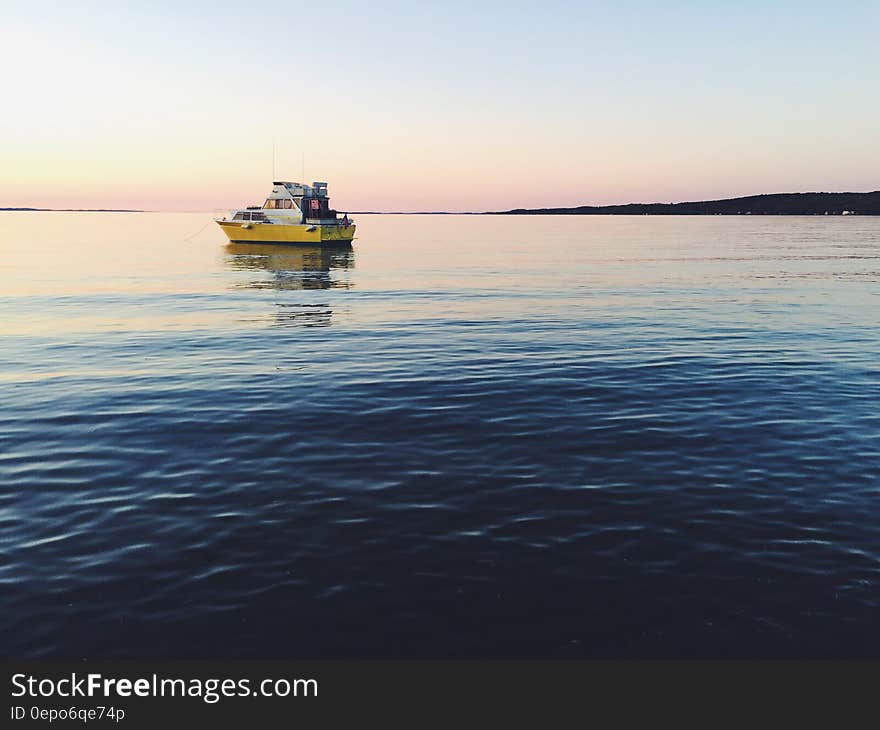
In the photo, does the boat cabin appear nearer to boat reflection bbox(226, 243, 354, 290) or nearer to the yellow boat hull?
the yellow boat hull

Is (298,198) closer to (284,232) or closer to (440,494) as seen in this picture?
(284,232)

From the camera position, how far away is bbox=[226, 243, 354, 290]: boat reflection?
1940 inches

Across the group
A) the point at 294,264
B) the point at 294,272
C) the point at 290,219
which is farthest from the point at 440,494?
the point at 290,219

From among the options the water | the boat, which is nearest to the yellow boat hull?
the boat

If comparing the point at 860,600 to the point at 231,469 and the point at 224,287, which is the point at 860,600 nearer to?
the point at 231,469

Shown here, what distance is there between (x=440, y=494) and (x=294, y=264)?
57.4 m

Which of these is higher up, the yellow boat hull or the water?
the yellow boat hull

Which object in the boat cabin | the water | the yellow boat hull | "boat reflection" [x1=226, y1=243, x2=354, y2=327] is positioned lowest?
the water

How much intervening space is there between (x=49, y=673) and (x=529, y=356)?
18098 mm

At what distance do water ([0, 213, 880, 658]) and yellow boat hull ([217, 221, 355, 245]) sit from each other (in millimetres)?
53572

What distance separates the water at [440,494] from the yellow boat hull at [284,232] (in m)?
53.6

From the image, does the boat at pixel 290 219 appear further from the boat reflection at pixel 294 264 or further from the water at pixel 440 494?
the water at pixel 440 494

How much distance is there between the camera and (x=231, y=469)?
12211 millimetres

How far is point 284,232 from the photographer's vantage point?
80312mm
